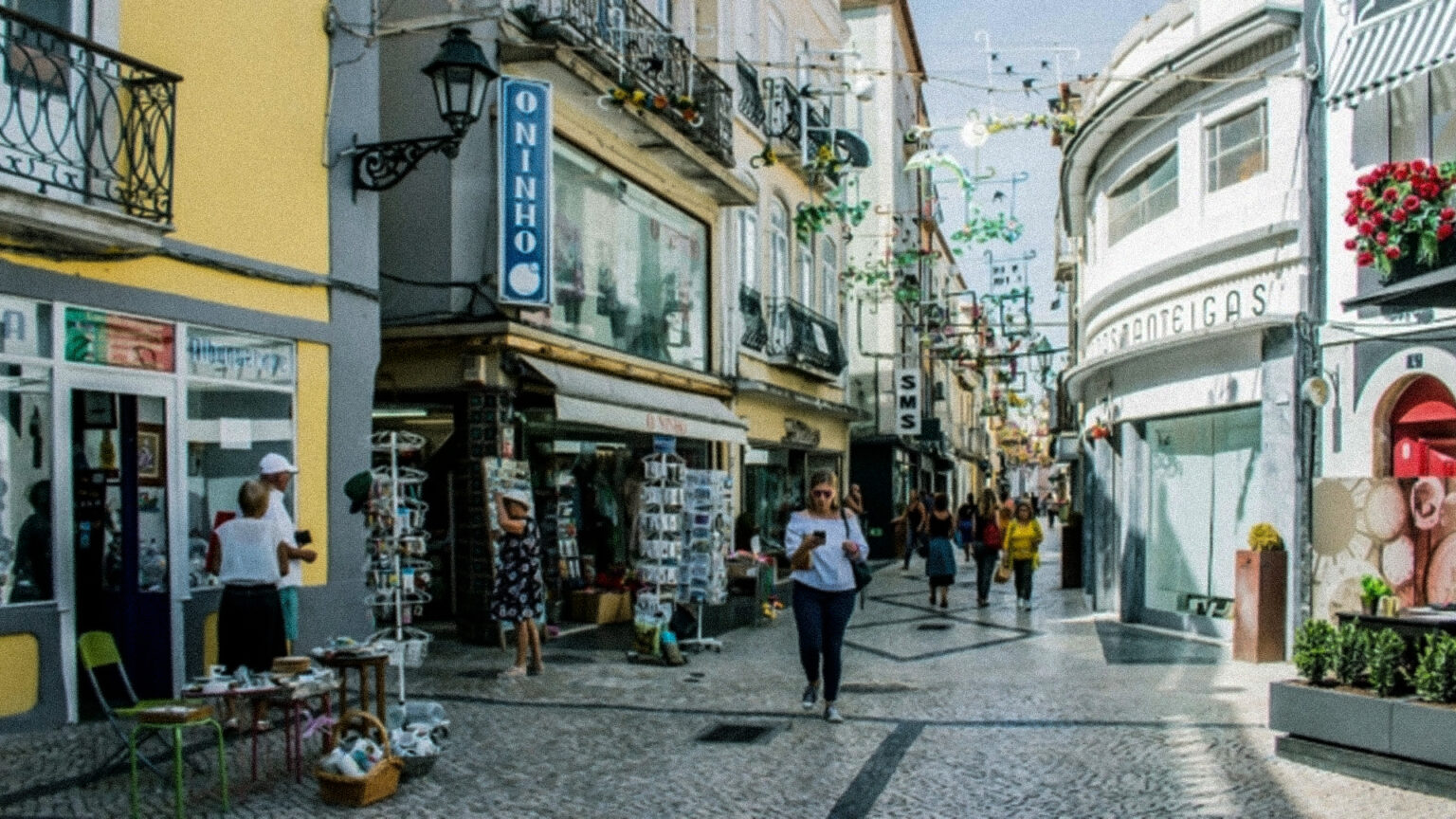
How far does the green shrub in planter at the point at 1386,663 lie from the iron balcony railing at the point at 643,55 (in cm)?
935

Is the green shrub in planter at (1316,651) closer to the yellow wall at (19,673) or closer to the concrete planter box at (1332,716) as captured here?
the concrete planter box at (1332,716)

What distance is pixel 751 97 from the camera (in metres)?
20.8

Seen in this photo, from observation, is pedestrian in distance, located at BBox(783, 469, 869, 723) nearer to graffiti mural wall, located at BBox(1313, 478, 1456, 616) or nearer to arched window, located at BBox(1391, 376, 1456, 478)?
graffiti mural wall, located at BBox(1313, 478, 1456, 616)

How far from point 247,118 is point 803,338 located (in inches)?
552

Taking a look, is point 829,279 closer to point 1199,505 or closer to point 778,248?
point 778,248

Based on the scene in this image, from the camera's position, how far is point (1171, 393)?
14.6 metres

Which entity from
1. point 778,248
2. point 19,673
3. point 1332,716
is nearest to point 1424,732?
point 1332,716

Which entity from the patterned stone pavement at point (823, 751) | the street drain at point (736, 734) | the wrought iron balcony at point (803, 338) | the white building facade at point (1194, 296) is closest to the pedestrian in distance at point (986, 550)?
the white building facade at point (1194, 296)

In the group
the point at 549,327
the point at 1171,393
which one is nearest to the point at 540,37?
the point at 549,327

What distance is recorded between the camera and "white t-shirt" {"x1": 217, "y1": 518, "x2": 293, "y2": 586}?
7.80 m

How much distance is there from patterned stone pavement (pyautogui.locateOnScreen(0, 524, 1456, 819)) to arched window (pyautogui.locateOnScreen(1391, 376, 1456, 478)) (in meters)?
2.15

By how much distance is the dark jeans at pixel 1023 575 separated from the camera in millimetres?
17172

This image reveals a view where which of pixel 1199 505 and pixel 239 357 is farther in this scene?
pixel 1199 505

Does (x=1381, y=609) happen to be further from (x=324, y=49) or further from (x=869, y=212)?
(x=869, y=212)
